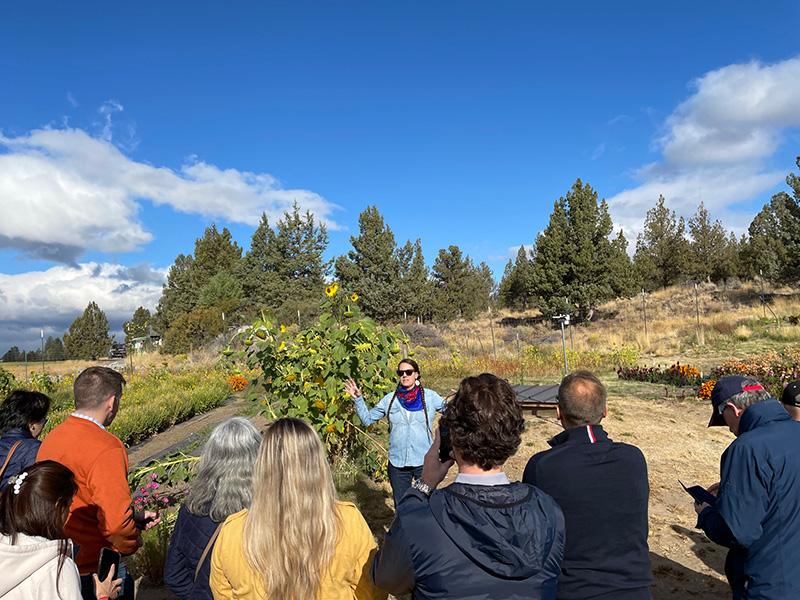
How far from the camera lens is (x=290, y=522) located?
1.60m

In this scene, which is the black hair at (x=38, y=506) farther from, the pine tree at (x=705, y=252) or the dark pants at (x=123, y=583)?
the pine tree at (x=705, y=252)

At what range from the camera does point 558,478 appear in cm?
192

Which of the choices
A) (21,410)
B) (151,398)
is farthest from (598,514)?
(151,398)

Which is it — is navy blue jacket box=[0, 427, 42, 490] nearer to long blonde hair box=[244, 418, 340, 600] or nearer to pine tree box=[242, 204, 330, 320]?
long blonde hair box=[244, 418, 340, 600]

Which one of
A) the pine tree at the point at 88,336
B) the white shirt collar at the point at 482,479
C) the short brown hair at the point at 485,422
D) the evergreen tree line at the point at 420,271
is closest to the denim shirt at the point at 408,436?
the short brown hair at the point at 485,422

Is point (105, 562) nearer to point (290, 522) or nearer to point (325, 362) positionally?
point (290, 522)

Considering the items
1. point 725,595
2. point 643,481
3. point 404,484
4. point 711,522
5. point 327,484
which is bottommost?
point 725,595

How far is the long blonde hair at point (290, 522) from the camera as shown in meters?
1.59

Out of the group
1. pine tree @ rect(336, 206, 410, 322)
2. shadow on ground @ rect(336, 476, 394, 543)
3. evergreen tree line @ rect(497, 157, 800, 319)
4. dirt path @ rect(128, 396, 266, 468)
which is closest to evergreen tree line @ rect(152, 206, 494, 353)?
pine tree @ rect(336, 206, 410, 322)

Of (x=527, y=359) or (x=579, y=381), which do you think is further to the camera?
(x=527, y=359)

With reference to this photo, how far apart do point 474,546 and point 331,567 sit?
0.51 metres

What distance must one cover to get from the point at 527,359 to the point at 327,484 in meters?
14.1

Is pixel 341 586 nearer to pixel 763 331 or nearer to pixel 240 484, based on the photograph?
pixel 240 484

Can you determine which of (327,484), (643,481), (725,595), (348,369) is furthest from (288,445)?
(725,595)
